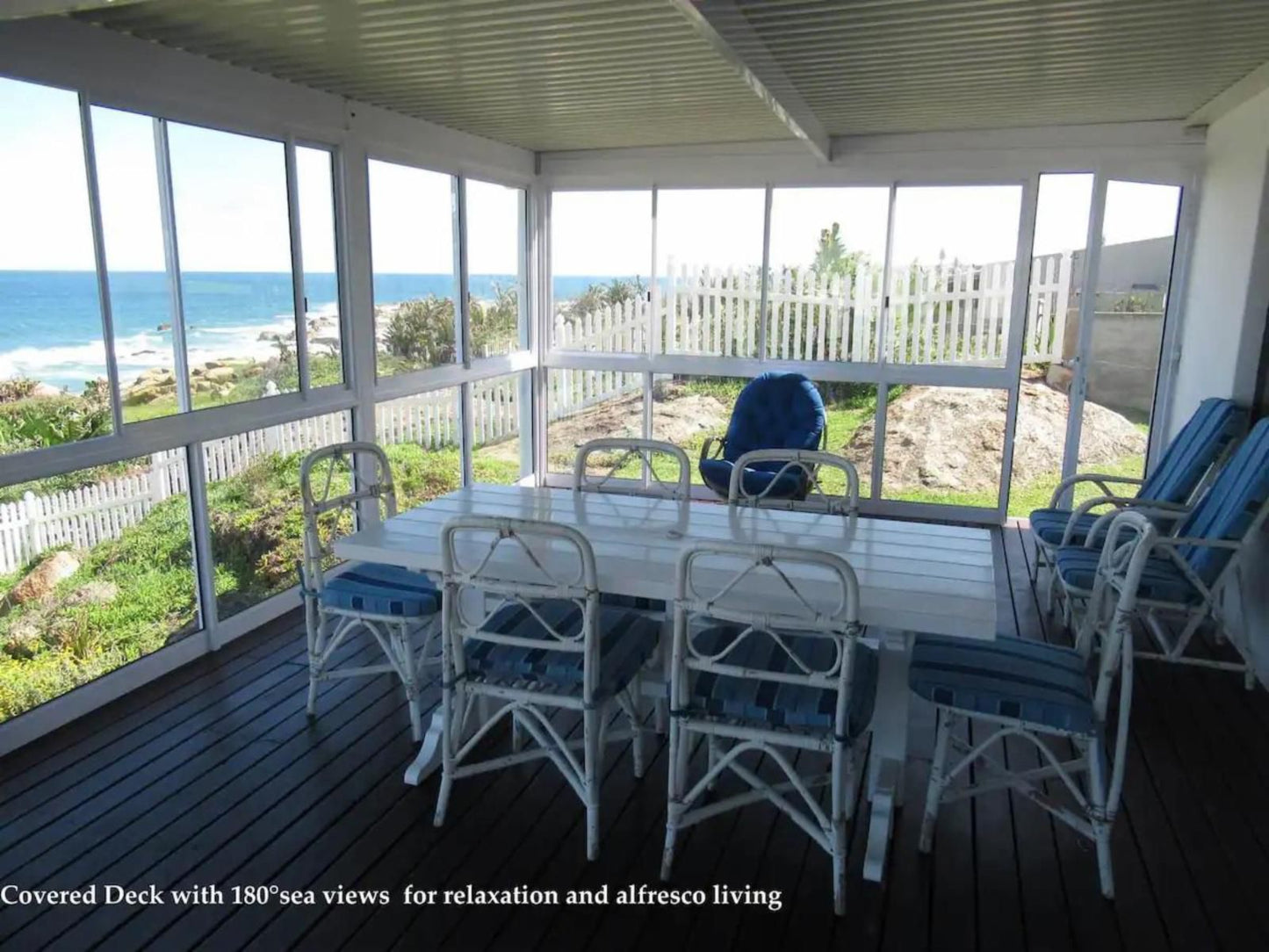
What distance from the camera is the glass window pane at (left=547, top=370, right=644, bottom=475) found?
6.73 metres

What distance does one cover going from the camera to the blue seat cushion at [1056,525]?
4.07 metres

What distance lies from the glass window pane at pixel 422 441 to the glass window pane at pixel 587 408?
1126 millimetres

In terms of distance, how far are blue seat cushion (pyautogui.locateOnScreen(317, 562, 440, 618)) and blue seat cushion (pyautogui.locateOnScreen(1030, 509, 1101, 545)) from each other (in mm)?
2763

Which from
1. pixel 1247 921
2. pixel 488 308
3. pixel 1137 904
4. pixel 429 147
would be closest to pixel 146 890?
pixel 1137 904

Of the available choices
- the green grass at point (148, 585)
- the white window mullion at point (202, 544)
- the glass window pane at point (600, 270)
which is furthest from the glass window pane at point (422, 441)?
the glass window pane at point (600, 270)

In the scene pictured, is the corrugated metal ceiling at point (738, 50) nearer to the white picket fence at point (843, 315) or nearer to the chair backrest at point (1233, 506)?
the white picket fence at point (843, 315)

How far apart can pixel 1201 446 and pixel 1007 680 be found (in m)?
2.35

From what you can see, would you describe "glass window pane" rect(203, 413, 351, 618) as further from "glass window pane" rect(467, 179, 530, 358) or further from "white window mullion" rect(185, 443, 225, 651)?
"glass window pane" rect(467, 179, 530, 358)

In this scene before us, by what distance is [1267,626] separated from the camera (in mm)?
3641

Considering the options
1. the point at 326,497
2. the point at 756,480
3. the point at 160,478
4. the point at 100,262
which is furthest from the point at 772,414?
the point at 100,262

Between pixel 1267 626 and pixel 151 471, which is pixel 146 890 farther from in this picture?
pixel 1267 626

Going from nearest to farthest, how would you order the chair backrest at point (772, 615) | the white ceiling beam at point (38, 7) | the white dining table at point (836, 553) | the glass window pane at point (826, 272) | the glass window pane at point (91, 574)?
1. the chair backrest at point (772, 615)
2. the white ceiling beam at point (38, 7)
3. the white dining table at point (836, 553)
4. the glass window pane at point (91, 574)
5. the glass window pane at point (826, 272)

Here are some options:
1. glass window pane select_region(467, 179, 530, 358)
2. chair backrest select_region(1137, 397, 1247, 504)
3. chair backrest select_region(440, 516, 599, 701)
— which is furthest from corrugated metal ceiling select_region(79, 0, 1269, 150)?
chair backrest select_region(440, 516, 599, 701)

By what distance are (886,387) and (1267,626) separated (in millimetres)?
2827
